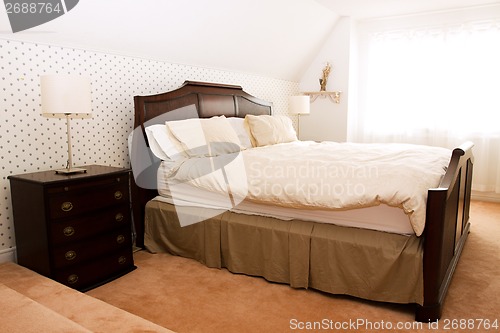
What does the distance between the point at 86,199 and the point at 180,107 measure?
1.32m

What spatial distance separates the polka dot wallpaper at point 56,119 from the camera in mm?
2305

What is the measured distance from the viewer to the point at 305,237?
2.28m

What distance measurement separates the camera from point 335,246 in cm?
219

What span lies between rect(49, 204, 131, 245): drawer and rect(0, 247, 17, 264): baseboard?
1.74 feet

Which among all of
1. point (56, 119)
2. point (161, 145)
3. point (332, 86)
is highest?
point (332, 86)

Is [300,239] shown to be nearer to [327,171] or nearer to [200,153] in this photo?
[327,171]

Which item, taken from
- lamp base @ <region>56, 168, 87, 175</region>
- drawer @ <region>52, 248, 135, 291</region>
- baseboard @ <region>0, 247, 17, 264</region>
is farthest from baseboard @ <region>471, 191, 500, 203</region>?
baseboard @ <region>0, 247, 17, 264</region>

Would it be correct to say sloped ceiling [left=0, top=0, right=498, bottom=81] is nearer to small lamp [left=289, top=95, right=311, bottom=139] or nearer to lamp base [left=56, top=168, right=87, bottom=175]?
small lamp [left=289, top=95, right=311, bottom=139]

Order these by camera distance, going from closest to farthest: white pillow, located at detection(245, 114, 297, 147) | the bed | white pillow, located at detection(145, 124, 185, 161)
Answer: the bed < white pillow, located at detection(145, 124, 185, 161) < white pillow, located at detection(245, 114, 297, 147)

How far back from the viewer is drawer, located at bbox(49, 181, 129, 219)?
6.82 feet

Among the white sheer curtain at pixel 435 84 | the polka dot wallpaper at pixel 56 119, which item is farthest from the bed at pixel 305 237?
the white sheer curtain at pixel 435 84

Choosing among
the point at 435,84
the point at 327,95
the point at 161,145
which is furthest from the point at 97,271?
the point at 435,84

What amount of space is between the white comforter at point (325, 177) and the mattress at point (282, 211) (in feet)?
0.21

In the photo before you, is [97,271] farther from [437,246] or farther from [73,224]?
[437,246]
